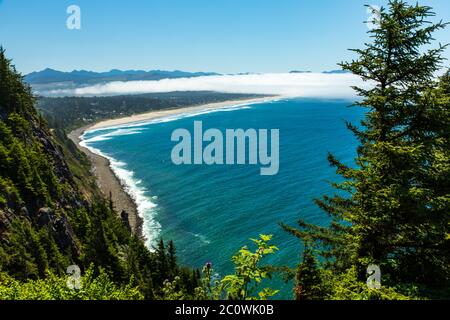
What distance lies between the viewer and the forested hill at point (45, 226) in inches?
1542

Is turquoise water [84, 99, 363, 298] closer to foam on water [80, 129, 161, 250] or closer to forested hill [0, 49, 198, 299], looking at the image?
foam on water [80, 129, 161, 250]

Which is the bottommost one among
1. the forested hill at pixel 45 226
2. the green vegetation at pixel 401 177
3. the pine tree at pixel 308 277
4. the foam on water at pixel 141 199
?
the foam on water at pixel 141 199

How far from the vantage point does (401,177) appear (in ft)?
48.2

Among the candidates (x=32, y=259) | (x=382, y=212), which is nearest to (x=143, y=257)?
(x=32, y=259)

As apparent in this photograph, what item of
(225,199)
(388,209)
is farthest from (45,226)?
(225,199)

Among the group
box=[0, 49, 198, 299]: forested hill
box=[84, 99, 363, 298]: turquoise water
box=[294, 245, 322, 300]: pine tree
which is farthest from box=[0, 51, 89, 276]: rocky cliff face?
box=[294, 245, 322, 300]: pine tree

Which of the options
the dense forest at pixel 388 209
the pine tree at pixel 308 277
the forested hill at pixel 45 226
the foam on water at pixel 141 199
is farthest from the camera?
the foam on water at pixel 141 199

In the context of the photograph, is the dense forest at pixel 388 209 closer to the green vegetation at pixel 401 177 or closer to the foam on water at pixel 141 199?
the green vegetation at pixel 401 177

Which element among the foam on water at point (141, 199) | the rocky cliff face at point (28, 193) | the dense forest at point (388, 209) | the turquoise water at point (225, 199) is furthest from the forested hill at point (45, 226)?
the dense forest at point (388, 209)

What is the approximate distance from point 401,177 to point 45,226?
47.6 meters

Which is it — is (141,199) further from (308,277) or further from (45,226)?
(308,277)

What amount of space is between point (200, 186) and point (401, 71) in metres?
90.6

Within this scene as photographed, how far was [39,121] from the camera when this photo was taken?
255 feet

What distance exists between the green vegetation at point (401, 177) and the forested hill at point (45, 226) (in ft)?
78.4
